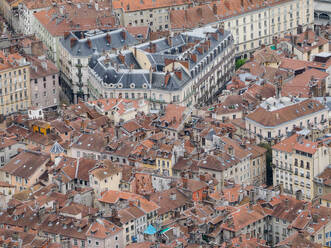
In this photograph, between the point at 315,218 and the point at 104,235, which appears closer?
the point at 104,235

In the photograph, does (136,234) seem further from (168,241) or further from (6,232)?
(6,232)

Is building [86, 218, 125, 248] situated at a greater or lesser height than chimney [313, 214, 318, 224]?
greater

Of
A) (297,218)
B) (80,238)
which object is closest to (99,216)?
(80,238)

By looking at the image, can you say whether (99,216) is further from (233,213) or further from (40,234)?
(233,213)

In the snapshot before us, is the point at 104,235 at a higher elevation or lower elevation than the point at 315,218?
higher

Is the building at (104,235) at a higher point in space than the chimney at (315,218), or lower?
higher

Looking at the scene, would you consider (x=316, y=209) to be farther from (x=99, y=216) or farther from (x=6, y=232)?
(x=6, y=232)

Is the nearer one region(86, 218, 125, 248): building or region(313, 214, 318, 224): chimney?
region(86, 218, 125, 248): building

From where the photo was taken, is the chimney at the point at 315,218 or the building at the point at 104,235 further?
the chimney at the point at 315,218

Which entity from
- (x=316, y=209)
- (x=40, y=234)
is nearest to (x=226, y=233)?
(x=316, y=209)
